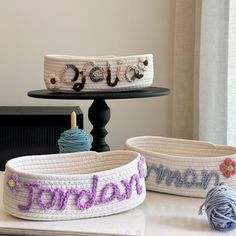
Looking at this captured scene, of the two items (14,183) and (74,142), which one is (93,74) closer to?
(74,142)

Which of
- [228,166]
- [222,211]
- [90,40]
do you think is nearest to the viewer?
[222,211]

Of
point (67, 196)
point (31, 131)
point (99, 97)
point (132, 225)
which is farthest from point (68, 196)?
point (31, 131)

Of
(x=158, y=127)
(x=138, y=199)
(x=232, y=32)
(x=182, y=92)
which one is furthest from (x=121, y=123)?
(x=138, y=199)

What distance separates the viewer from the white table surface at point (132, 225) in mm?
863

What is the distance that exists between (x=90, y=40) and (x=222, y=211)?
1.10 m

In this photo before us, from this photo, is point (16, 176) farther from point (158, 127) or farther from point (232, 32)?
point (158, 127)

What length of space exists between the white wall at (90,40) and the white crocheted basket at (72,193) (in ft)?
2.87

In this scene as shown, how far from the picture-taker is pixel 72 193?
2.96 ft

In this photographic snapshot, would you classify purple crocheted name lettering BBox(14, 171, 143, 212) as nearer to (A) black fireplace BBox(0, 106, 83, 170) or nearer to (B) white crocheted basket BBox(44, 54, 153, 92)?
(B) white crocheted basket BBox(44, 54, 153, 92)

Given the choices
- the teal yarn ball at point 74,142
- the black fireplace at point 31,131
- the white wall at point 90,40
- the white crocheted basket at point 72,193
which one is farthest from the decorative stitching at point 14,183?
the white wall at point 90,40

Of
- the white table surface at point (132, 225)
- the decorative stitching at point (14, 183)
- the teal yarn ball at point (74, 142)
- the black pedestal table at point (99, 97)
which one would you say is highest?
the black pedestal table at point (99, 97)

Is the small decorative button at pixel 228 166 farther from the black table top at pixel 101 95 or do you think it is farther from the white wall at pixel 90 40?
the white wall at pixel 90 40

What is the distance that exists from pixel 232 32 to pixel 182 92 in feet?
1.16

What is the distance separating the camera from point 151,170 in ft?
3.54
